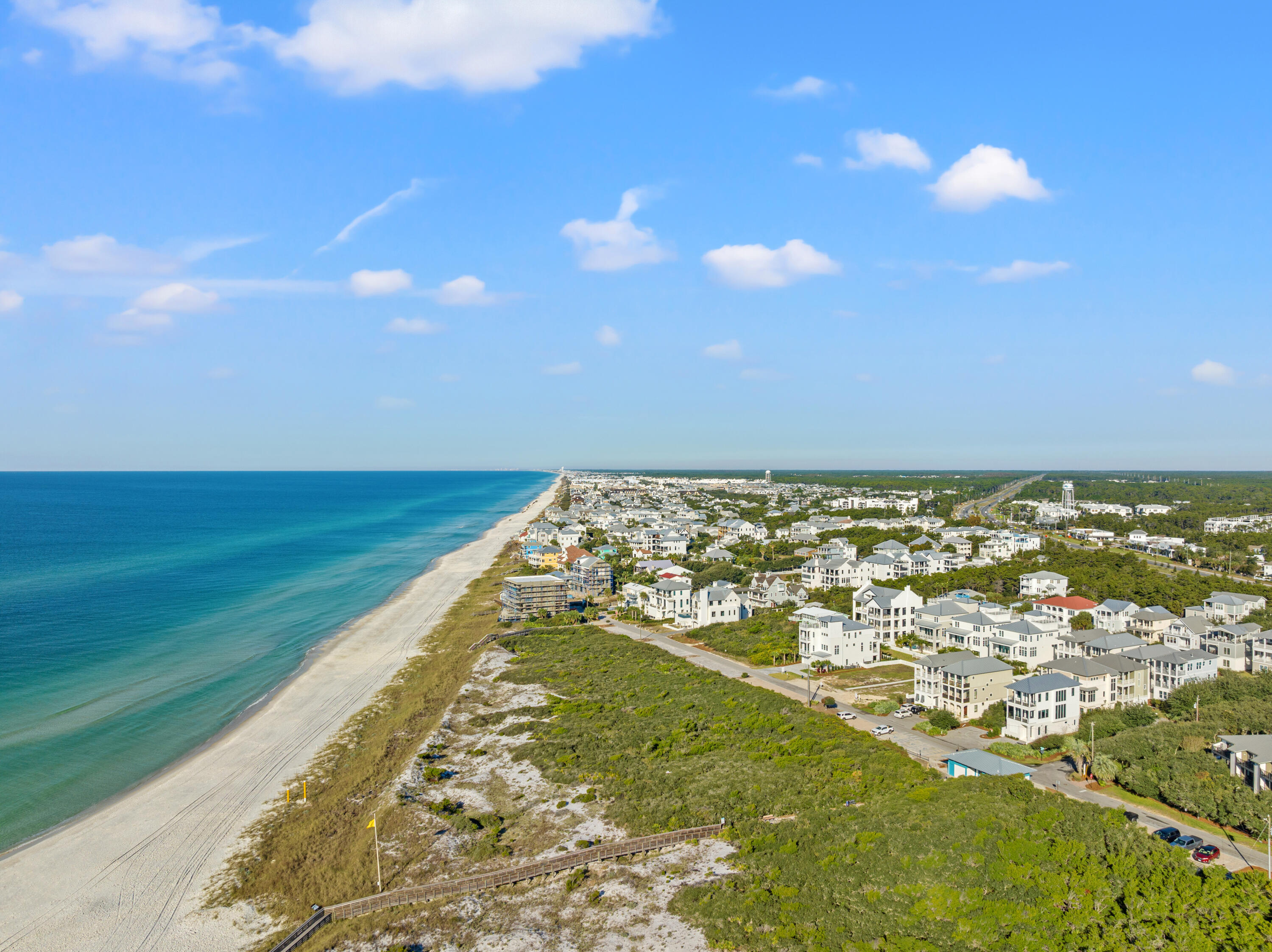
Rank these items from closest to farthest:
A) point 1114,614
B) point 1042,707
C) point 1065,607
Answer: point 1042,707, point 1114,614, point 1065,607

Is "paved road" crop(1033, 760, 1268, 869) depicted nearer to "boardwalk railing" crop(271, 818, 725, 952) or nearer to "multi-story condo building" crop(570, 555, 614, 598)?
"boardwalk railing" crop(271, 818, 725, 952)

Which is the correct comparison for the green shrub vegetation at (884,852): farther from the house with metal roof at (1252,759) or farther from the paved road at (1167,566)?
the paved road at (1167,566)

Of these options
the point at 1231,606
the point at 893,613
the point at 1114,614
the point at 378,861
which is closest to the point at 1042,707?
the point at 893,613

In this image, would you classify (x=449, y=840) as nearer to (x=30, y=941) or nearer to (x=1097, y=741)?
(x=30, y=941)

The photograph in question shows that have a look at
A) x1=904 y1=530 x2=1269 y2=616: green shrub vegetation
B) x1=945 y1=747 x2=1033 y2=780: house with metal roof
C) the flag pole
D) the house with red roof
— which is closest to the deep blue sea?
the flag pole

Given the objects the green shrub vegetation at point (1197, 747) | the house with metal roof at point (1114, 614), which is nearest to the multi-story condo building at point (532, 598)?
the green shrub vegetation at point (1197, 747)

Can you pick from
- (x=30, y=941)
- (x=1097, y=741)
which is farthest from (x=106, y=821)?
(x=1097, y=741)

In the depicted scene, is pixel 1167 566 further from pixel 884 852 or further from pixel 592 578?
pixel 884 852
